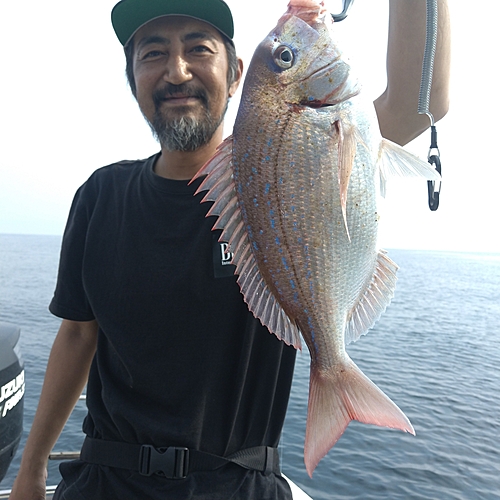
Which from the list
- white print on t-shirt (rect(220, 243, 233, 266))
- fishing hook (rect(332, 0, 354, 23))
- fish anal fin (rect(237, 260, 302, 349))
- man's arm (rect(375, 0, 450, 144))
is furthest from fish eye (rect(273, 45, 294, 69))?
white print on t-shirt (rect(220, 243, 233, 266))

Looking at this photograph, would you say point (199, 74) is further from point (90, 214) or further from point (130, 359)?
point (130, 359)

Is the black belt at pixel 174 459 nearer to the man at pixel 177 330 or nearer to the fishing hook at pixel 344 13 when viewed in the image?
the man at pixel 177 330

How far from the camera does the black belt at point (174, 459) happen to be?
191cm

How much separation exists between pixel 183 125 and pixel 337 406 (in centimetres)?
140

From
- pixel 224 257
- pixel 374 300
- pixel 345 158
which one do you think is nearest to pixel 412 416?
pixel 224 257

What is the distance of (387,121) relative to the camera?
1760mm

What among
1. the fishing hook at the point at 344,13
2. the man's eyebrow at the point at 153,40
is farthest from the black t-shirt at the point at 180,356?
the fishing hook at the point at 344,13

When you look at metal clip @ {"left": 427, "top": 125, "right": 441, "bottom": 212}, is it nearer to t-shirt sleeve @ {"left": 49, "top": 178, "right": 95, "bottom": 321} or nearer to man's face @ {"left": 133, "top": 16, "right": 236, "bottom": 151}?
man's face @ {"left": 133, "top": 16, "right": 236, "bottom": 151}

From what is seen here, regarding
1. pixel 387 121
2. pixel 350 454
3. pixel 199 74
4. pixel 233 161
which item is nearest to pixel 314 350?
pixel 233 161

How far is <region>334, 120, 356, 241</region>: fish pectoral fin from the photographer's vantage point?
1262 millimetres

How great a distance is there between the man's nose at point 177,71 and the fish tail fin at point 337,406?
4.54ft

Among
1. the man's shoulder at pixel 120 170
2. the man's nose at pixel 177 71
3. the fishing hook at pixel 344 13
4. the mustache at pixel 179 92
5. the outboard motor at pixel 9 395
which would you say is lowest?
the outboard motor at pixel 9 395

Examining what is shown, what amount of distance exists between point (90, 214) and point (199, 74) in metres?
0.95

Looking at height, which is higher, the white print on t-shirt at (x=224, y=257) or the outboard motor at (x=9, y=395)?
the white print on t-shirt at (x=224, y=257)
